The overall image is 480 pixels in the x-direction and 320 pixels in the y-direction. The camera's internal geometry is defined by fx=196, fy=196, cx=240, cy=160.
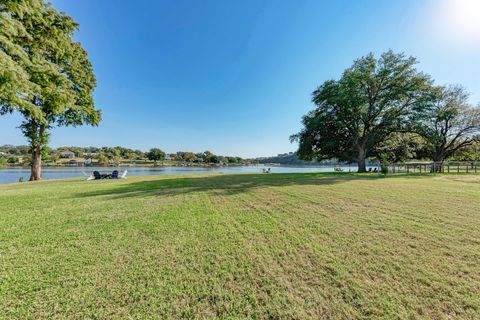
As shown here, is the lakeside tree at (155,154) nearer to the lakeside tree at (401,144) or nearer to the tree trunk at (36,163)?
the tree trunk at (36,163)

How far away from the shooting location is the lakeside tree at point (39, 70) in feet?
23.4

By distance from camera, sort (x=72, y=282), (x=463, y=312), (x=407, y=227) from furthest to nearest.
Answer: (x=407, y=227), (x=72, y=282), (x=463, y=312)

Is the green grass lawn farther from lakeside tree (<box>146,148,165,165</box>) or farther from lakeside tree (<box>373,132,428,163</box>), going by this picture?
lakeside tree (<box>146,148,165,165</box>)

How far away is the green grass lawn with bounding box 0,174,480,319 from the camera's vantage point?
6.76 feet

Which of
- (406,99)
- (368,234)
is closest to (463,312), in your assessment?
(368,234)

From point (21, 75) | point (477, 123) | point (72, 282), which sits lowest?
point (72, 282)

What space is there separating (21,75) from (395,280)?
11423mm

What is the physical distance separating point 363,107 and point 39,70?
90.1ft

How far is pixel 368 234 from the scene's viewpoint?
392 cm

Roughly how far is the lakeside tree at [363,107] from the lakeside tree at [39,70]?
→ 22146 mm

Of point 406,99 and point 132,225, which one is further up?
point 406,99

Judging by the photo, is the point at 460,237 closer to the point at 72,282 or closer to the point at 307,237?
the point at 307,237

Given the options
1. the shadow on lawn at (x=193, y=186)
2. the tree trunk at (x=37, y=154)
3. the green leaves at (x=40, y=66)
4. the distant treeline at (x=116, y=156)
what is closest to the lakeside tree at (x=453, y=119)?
the shadow on lawn at (x=193, y=186)

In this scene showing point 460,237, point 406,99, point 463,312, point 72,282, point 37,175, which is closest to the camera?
point 463,312
